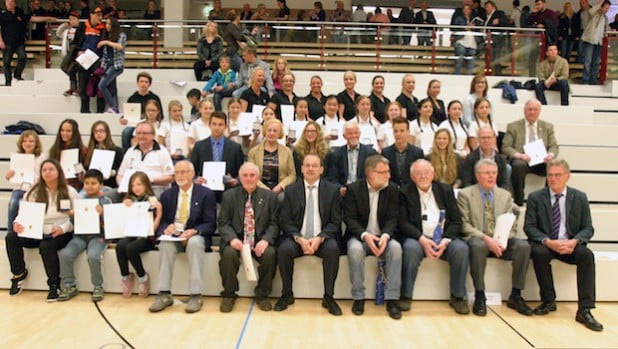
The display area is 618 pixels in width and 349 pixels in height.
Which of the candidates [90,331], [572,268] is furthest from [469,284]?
[90,331]

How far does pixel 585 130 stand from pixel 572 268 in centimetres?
283

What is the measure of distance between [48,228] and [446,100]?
572 cm

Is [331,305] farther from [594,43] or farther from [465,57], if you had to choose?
[594,43]

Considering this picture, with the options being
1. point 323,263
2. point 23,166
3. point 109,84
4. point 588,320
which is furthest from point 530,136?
point 109,84

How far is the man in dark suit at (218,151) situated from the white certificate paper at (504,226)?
2.47 meters

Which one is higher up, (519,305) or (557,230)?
(557,230)

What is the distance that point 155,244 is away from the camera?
4695mm

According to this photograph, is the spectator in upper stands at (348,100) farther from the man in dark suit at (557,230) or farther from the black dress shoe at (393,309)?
the black dress shoe at (393,309)

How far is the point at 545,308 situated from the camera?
4.36 meters

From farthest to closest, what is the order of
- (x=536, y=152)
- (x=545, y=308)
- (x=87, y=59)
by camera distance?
(x=87, y=59) → (x=536, y=152) → (x=545, y=308)

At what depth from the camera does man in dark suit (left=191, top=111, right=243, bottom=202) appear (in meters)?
5.40

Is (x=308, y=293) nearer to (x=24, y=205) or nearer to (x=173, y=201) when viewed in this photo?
(x=173, y=201)

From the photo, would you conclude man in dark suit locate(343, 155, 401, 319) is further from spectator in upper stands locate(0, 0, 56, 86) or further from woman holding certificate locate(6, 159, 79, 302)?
spectator in upper stands locate(0, 0, 56, 86)

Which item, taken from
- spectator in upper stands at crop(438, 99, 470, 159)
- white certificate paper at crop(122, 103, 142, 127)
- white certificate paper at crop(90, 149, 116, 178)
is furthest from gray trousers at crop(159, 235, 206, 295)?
spectator in upper stands at crop(438, 99, 470, 159)
